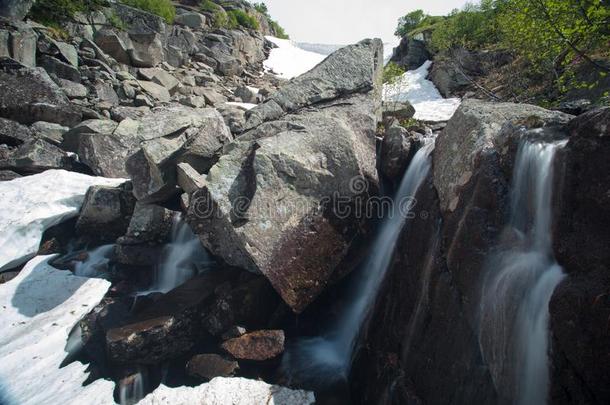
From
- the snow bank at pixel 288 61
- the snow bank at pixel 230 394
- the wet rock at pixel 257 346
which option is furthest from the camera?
the snow bank at pixel 288 61

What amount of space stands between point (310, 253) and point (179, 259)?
4834 mm

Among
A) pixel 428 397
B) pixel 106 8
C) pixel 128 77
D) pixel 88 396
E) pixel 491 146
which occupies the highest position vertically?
pixel 106 8

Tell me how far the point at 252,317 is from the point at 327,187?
374 cm

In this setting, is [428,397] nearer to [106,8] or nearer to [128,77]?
[128,77]

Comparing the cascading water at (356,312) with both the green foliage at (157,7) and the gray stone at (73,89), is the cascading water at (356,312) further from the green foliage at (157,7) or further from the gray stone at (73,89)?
the green foliage at (157,7)

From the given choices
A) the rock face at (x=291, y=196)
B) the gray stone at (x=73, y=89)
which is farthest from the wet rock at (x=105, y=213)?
the gray stone at (x=73, y=89)

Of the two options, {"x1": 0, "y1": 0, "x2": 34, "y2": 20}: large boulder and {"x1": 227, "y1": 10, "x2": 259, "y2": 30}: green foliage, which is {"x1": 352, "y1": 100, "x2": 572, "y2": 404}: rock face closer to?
{"x1": 0, "y1": 0, "x2": 34, "y2": 20}: large boulder

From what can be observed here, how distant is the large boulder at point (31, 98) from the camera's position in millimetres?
15234

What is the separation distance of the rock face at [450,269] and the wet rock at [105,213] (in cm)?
892

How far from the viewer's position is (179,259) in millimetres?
10602

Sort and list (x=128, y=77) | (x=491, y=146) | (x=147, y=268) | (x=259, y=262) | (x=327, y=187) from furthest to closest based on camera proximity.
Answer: (x=128, y=77) < (x=147, y=268) < (x=327, y=187) < (x=259, y=262) < (x=491, y=146)

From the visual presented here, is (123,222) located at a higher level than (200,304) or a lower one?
higher

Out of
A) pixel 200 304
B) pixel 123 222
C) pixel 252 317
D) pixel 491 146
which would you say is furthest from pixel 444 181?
pixel 123 222

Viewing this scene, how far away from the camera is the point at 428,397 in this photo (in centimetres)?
522
